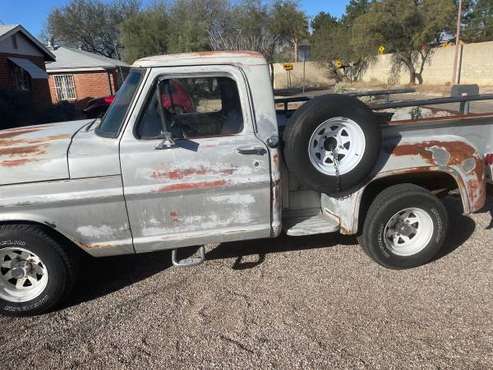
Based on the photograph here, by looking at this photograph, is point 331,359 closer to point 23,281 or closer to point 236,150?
point 236,150

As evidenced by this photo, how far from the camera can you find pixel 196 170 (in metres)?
3.54

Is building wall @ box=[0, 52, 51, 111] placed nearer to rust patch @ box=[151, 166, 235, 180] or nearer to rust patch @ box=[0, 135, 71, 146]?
rust patch @ box=[0, 135, 71, 146]

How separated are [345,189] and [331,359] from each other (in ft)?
4.80

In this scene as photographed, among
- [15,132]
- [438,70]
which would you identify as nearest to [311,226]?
[15,132]

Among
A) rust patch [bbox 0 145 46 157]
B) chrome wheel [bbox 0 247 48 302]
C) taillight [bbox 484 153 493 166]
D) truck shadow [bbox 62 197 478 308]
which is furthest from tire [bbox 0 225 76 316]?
taillight [bbox 484 153 493 166]

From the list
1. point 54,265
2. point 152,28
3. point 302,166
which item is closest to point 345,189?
point 302,166

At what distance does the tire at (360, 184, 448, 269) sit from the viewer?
3947mm

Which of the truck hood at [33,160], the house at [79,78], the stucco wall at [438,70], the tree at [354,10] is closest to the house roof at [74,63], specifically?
the house at [79,78]

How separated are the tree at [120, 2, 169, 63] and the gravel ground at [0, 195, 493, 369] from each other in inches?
1556

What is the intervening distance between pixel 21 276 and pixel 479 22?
179 ft

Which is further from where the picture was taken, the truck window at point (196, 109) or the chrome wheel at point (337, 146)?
the chrome wheel at point (337, 146)

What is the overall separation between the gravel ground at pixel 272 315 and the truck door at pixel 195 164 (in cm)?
57

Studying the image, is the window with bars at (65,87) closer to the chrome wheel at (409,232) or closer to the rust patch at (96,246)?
the rust patch at (96,246)

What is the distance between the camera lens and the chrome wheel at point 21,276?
3562 millimetres
